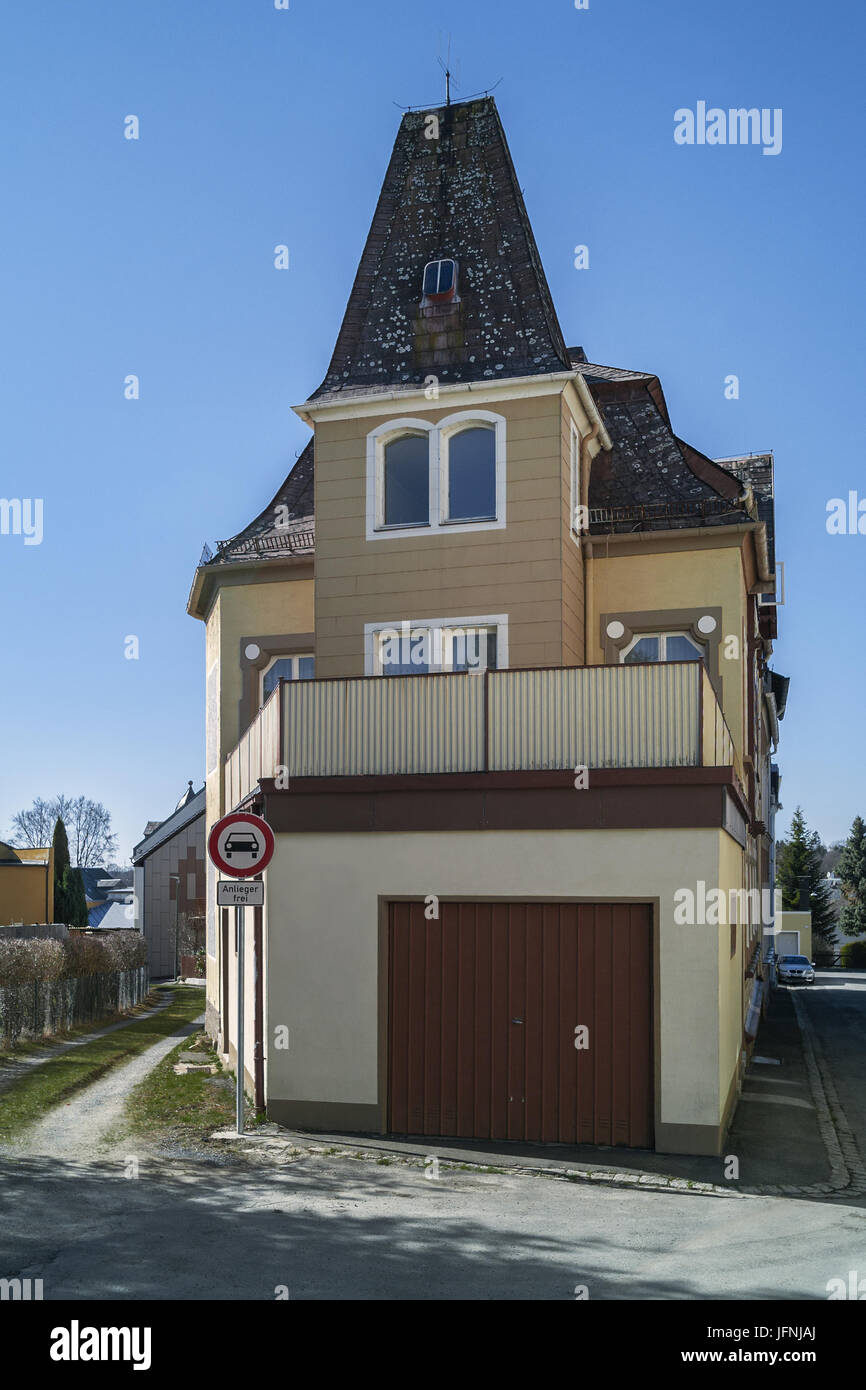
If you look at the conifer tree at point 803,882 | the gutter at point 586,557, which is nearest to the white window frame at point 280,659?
the gutter at point 586,557

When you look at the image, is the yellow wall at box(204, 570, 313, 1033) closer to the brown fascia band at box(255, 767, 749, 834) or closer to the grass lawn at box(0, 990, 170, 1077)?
the grass lawn at box(0, 990, 170, 1077)

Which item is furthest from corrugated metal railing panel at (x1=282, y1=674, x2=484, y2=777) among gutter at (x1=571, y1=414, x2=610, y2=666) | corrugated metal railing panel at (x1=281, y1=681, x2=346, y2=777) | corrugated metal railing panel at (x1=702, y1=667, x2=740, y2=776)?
gutter at (x1=571, y1=414, x2=610, y2=666)

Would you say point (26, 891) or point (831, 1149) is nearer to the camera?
point (831, 1149)

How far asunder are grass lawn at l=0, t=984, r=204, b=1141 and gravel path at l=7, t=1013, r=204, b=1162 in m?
0.18

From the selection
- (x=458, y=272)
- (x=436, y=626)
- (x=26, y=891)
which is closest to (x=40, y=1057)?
(x=436, y=626)

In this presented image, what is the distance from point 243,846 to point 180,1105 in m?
3.92

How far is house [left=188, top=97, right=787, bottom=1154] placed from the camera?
12.0 m

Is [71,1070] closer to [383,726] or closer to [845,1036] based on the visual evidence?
[383,726]

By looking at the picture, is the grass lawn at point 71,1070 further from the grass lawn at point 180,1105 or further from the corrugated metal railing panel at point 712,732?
the corrugated metal railing panel at point 712,732

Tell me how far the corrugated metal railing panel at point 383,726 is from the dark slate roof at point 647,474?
618 centimetres

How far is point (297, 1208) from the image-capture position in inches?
368

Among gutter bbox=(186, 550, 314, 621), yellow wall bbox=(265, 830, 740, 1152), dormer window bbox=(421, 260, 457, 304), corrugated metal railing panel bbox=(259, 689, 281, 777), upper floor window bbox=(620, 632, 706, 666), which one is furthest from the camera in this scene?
gutter bbox=(186, 550, 314, 621)

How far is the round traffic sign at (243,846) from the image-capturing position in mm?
12172

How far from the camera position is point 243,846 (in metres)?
12.3
